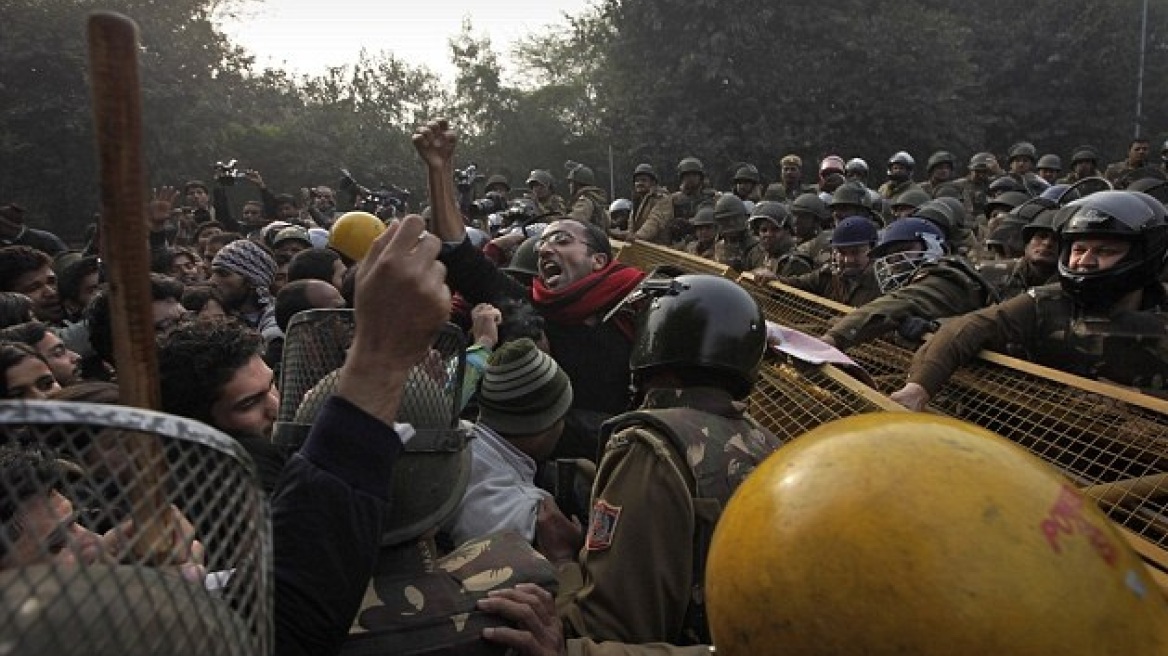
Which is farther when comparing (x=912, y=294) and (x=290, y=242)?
(x=290, y=242)

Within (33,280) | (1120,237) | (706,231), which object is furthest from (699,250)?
(33,280)

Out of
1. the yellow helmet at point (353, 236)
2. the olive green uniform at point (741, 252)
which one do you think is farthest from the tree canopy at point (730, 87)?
the yellow helmet at point (353, 236)

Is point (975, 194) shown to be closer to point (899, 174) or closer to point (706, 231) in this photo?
point (899, 174)

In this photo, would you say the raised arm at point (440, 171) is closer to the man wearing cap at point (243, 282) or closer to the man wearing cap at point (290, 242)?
the man wearing cap at point (243, 282)

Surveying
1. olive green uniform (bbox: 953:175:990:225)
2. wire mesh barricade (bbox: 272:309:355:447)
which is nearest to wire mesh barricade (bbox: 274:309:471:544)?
wire mesh barricade (bbox: 272:309:355:447)

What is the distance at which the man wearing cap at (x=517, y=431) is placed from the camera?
7.14ft

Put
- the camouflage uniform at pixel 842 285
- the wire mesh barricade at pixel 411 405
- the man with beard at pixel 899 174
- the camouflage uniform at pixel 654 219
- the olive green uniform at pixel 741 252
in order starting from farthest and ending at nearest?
1. the man with beard at pixel 899 174
2. the camouflage uniform at pixel 654 219
3. the olive green uniform at pixel 741 252
4. the camouflage uniform at pixel 842 285
5. the wire mesh barricade at pixel 411 405

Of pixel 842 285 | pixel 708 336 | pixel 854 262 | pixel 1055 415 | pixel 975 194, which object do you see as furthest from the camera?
pixel 975 194

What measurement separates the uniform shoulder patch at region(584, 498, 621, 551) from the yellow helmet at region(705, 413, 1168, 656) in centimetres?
81

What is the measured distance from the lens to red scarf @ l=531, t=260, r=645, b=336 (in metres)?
3.75

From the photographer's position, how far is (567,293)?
3.79 metres

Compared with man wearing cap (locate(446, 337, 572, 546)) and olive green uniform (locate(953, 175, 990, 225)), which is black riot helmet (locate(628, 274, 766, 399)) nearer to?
man wearing cap (locate(446, 337, 572, 546))

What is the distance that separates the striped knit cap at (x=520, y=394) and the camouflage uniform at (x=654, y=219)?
895 centimetres

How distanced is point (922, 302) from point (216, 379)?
3443 mm
